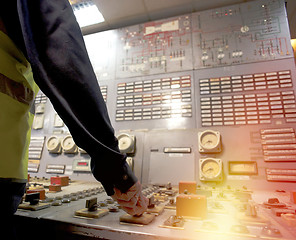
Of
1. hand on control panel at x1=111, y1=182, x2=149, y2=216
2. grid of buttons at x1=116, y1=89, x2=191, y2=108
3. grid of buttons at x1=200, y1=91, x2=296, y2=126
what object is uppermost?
grid of buttons at x1=116, y1=89, x2=191, y2=108

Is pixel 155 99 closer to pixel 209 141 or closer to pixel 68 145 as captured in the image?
pixel 209 141

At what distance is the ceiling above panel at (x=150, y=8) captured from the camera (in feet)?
8.79

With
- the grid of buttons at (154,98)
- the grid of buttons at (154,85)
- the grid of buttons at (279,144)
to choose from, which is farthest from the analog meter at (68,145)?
the grid of buttons at (279,144)

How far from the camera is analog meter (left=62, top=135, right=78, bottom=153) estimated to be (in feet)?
7.77

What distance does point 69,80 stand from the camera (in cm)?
67

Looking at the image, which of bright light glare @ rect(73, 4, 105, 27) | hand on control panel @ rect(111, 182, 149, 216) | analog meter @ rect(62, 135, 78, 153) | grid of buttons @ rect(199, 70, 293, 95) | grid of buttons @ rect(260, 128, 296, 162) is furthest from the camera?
bright light glare @ rect(73, 4, 105, 27)

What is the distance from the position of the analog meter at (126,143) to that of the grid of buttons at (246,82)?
3.08 feet

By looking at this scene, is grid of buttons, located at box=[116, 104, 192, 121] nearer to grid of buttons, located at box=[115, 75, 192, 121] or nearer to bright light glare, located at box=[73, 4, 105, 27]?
grid of buttons, located at box=[115, 75, 192, 121]

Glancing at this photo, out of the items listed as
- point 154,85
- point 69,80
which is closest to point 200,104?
point 154,85

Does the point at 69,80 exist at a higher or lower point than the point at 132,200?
higher


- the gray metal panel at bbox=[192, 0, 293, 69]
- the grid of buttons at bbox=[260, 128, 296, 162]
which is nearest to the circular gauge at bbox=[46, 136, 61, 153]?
the gray metal panel at bbox=[192, 0, 293, 69]

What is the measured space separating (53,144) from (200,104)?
1.84 m

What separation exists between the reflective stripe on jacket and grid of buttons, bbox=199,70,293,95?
1.83 m

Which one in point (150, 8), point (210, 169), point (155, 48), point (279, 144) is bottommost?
point (210, 169)
